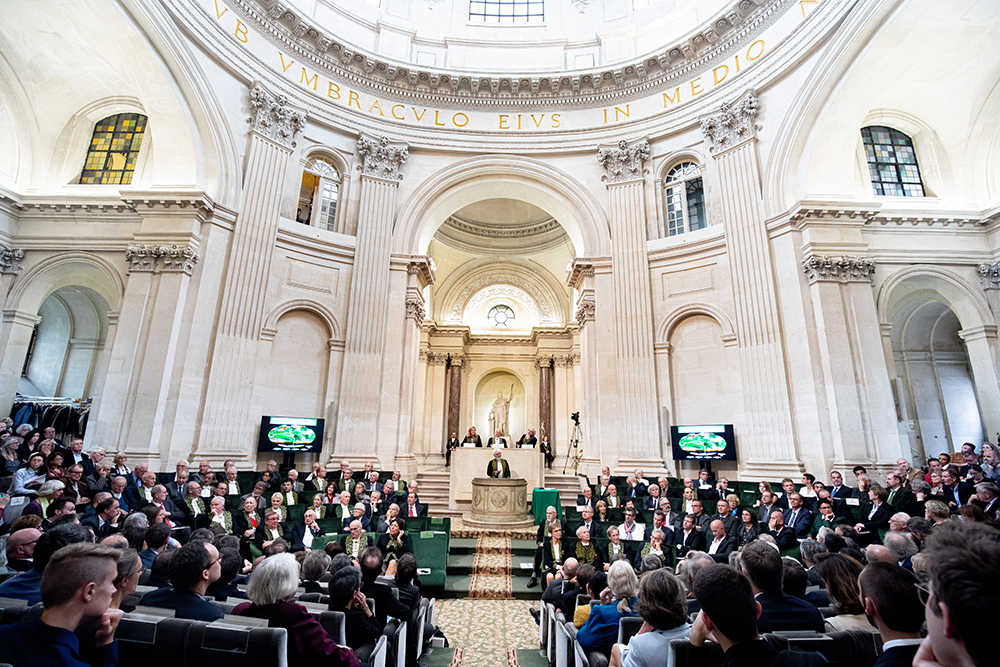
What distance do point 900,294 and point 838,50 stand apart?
599 centimetres

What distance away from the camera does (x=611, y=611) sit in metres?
3.30

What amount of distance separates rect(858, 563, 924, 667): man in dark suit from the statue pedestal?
858 cm

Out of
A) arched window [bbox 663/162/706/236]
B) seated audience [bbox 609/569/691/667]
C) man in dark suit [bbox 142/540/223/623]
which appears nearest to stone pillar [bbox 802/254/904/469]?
arched window [bbox 663/162/706/236]

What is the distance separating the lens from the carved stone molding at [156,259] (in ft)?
35.4

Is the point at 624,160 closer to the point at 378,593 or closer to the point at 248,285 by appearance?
the point at 248,285

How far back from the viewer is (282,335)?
1250 centimetres

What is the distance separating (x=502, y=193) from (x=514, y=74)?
3.53m

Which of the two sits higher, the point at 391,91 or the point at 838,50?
the point at 391,91

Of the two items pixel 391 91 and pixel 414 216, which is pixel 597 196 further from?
pixel 391 91

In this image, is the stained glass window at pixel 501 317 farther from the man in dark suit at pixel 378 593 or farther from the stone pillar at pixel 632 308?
the man in dark suit at pixel 378 593

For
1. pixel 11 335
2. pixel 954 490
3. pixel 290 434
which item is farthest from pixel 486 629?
pixel 11 335

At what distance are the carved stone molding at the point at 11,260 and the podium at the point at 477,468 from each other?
11128 mm

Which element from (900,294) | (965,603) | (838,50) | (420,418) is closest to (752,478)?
(900,294)

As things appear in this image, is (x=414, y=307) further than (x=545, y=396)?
No
